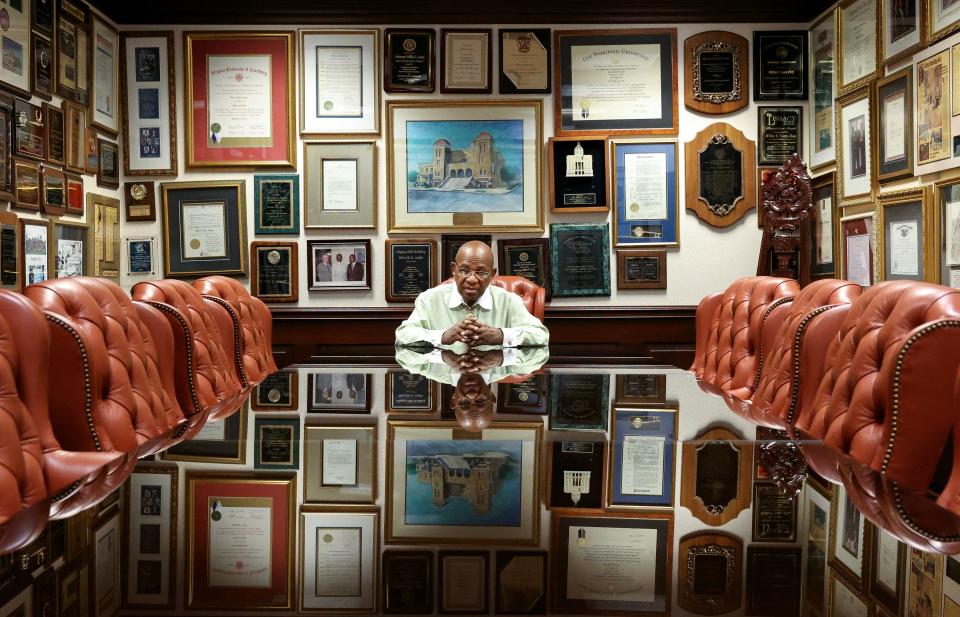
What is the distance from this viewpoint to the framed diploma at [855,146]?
4.56 meters

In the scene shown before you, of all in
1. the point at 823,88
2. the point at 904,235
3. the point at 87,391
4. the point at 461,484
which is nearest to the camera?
the point at 461,484

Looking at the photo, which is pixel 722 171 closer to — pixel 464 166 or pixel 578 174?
pixel 578 174

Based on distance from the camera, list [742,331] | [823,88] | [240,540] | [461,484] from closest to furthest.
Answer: [240,540] → [461,484] → [742,331] → [823,88]

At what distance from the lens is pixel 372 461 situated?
1472mm

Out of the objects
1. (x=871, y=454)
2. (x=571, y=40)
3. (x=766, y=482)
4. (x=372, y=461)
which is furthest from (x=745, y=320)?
(x=571, y=40)

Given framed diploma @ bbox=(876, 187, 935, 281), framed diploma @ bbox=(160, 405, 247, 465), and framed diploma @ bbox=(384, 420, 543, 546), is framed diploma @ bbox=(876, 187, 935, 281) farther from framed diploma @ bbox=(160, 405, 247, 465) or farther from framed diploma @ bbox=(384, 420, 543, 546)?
framed diploma @ bbox=(160, 405, 247, 465)

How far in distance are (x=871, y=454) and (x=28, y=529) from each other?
1.62 meters

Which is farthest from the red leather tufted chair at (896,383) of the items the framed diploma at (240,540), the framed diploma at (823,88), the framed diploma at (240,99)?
the framed diploma at (240,99)

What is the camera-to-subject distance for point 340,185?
18.7 feet

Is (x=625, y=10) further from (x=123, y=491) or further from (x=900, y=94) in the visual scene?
(x=123, y=491)

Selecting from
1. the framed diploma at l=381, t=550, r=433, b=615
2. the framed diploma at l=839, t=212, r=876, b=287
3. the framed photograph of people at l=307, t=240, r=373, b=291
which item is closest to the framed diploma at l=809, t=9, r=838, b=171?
the framed diploma at l=839, t=212, r=876, b=287

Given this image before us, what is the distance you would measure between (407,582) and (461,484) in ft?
1.21

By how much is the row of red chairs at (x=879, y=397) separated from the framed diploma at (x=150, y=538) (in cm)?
104

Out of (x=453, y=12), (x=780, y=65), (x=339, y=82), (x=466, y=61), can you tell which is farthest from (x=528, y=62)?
(x=780, y=65)
